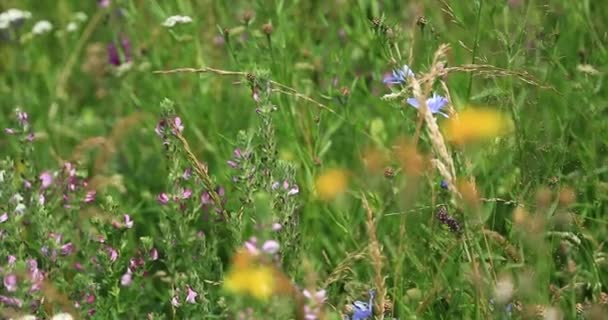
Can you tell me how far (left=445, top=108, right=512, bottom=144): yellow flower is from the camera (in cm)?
213

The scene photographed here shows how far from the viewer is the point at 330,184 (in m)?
2.66

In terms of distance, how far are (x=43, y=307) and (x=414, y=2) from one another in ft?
5.49

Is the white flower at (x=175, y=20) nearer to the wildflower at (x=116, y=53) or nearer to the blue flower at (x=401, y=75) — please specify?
the wildflower at (x=116, y=53)

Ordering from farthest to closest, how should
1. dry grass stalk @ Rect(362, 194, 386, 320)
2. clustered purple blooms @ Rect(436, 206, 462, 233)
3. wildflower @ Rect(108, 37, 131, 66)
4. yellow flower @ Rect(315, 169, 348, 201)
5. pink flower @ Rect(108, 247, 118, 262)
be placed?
wildflower @ Rect(108, 37, 131, 66), yellow flower @ Rect(315, 169, 348, 201), pink flower @ Rect(108, 247, 118, 262), clustered purple blooms @ Rect(436, 206, 462, 233), dry grass stalk @ Rect(362, 194, 386, 320)

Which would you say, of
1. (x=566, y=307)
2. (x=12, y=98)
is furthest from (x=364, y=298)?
(x=12, y=98)

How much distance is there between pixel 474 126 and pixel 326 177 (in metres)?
0.65

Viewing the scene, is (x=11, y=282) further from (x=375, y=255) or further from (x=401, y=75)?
(x=401, y=75)

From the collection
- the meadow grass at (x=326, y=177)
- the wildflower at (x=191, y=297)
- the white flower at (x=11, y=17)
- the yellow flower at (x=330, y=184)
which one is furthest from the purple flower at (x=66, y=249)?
the white flower at (x=11, y=17)

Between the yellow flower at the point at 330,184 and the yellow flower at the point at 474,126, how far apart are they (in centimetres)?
39

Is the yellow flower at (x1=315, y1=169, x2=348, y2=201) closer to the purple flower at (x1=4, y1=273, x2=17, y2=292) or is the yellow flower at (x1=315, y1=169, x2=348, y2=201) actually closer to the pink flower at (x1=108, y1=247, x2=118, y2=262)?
Result: the pink flower at (x1=108, y1=247, x2=118, y2=262)

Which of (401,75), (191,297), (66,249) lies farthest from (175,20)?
(191,297)

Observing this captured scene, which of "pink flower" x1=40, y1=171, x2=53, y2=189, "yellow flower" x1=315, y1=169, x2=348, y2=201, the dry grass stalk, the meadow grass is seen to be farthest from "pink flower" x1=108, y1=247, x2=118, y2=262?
the dry grass stalk

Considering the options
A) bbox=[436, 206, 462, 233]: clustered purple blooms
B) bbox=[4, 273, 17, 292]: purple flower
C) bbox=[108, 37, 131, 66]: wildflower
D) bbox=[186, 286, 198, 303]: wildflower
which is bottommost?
bbox=[108, 37, 131, 66]: wildflower

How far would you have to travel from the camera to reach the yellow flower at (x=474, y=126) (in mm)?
2135
